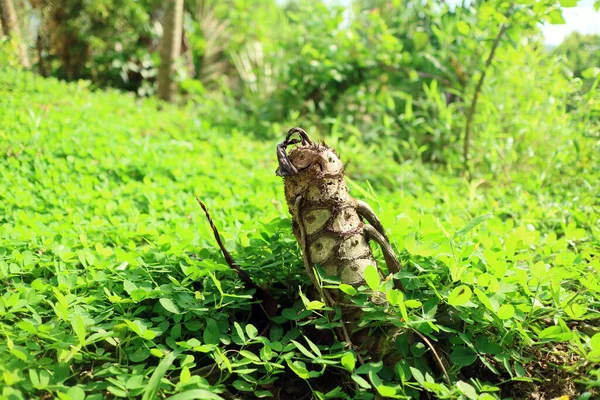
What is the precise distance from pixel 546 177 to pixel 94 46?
6035 mm

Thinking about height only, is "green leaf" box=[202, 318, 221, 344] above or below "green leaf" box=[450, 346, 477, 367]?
above

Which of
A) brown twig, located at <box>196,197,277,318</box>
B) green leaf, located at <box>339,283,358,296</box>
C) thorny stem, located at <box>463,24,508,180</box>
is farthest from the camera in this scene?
thorny stem, located at <box>463,24,508,180</box>

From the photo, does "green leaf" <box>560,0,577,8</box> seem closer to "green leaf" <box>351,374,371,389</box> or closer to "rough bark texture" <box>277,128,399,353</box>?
"rough bark texture" <box>277,128,399,353</box>

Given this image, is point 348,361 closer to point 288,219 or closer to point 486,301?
point 486,301

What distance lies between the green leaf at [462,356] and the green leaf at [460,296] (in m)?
0.16

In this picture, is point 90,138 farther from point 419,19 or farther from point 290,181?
point 419,19

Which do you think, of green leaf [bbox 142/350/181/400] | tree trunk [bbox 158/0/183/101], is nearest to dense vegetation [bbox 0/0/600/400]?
green leaf [bbox 142/350/181/400]

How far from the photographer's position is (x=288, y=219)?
173 centimetres

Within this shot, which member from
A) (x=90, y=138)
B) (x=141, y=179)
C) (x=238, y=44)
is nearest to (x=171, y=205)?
(x=141, y=179)

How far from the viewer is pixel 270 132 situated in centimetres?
519

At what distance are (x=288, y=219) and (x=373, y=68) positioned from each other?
421cm

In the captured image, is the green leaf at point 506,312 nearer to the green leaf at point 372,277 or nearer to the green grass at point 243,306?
the green grass at point 243,306

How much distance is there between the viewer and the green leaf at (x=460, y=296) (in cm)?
130

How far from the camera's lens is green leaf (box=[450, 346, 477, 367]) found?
4.35 ft
